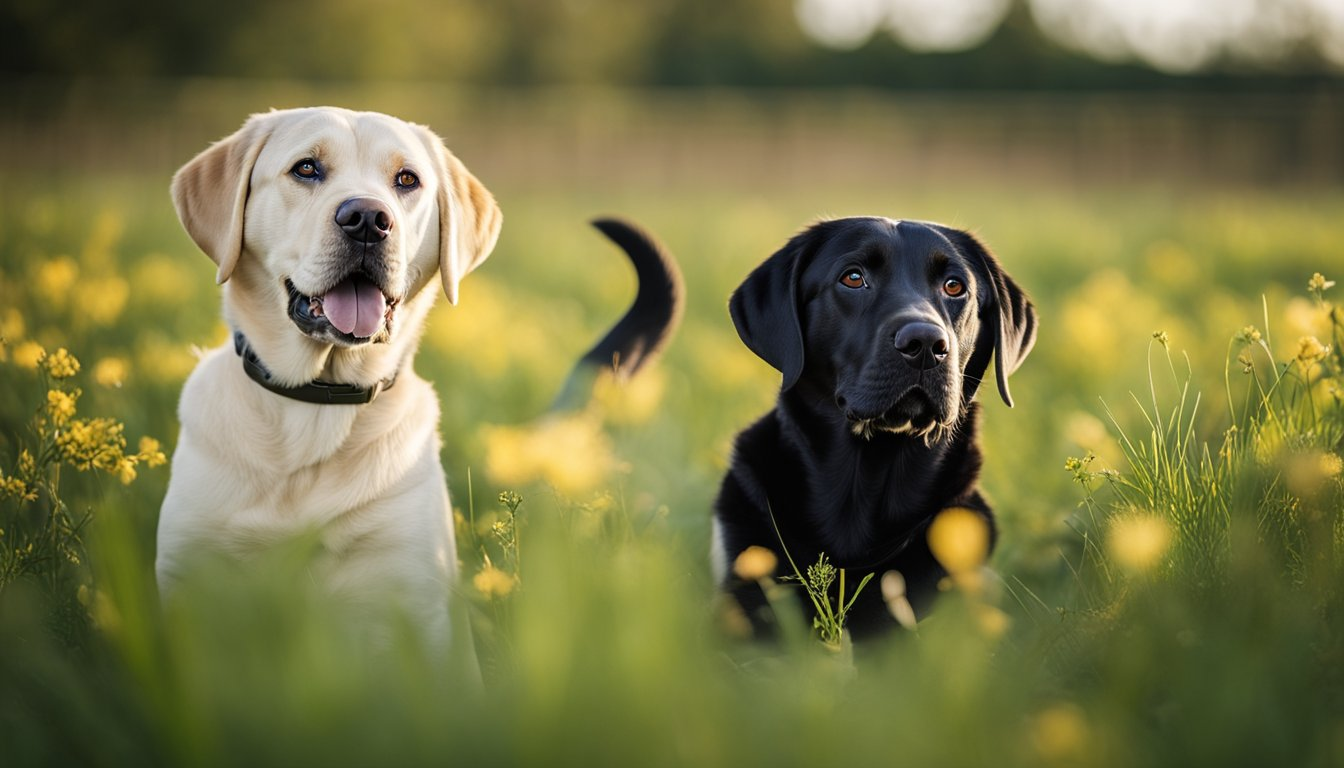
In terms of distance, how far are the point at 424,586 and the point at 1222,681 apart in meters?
1.88

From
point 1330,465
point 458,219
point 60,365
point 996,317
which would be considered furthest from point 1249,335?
point 60,365

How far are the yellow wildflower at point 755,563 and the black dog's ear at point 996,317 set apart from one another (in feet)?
2.92

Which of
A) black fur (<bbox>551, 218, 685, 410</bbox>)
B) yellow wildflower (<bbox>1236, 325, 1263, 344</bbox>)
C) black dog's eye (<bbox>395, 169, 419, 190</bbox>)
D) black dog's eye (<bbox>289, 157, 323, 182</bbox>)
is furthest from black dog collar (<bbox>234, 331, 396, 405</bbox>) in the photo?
yellow wildflower (<bbox>1236, 325, 1263, 344</bbox>)

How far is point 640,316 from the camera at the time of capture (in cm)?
367

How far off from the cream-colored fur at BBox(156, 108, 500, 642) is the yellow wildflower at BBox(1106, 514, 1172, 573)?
5.25ft

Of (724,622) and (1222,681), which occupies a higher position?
(1222,681)

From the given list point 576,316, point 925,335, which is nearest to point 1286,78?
point 576,316

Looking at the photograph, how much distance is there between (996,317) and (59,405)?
2.69 metres

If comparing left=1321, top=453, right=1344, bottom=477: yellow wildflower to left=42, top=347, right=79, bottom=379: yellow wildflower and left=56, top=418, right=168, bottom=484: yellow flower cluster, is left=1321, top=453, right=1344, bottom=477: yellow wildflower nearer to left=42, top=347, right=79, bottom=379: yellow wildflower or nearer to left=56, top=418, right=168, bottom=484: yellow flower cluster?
left=56, top=418, right=168, bottom=484: yellow flower cluster

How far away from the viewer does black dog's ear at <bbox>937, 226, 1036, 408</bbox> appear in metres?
3.14

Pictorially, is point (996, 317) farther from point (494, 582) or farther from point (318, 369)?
point (318, 369)

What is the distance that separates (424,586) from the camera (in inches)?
104

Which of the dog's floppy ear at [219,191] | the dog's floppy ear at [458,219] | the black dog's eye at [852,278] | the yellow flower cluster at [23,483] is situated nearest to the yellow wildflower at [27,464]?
the yellow flower cluster at [23,483]

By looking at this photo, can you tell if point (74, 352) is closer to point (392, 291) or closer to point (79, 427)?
point (79, 427)
